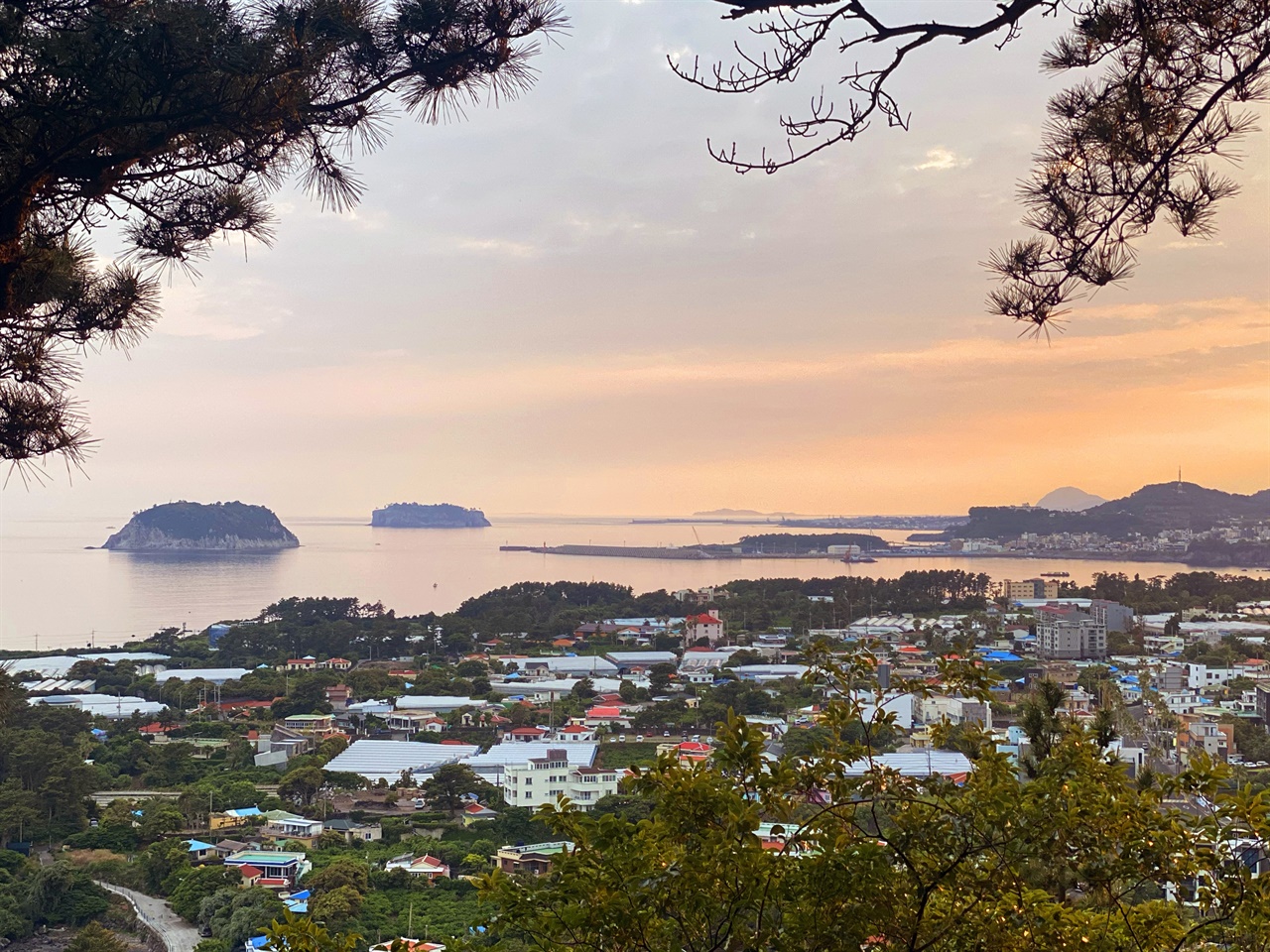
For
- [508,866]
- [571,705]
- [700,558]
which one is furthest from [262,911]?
[700,558]

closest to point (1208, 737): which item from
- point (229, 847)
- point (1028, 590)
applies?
point (229, 847)

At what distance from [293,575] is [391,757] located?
90.9ft

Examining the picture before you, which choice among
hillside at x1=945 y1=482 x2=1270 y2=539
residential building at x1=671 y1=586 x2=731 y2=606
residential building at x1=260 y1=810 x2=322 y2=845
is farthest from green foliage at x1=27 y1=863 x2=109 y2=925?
hillside at x1=945 y1=482 x2=1270 y2=539

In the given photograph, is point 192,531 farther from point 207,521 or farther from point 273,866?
point 273,866

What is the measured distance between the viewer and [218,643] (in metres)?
20.8

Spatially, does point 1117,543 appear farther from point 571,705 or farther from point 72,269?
point 72,269

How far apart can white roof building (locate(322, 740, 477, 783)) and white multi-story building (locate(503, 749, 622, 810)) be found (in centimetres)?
116

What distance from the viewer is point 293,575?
37.9 metres

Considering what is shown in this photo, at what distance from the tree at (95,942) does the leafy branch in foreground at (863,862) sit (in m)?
5.99

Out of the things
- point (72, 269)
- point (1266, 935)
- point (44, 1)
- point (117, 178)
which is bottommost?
point (1266, 935)

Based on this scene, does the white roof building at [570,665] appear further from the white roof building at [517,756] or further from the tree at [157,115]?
the tree at [157,115]

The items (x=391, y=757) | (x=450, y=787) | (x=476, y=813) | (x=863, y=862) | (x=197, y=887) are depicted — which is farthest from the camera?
(x=391, y=757)

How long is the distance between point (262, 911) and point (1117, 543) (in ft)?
123

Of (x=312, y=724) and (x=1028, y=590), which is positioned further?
(x=1028, y=590)
